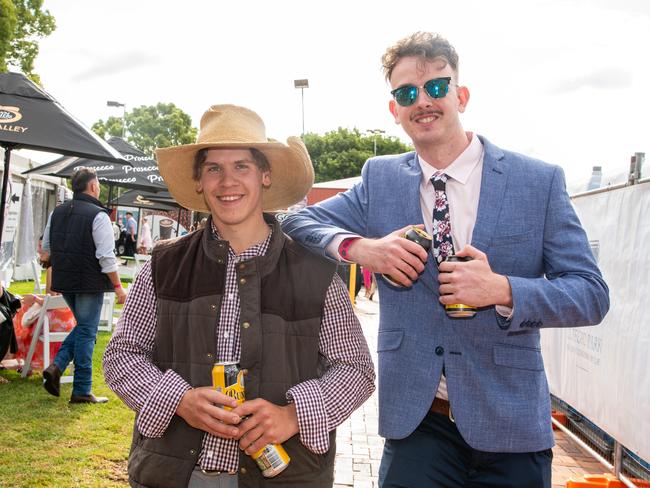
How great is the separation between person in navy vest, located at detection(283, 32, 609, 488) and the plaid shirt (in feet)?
0.61

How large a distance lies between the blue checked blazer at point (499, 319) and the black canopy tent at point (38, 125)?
447 centimetres

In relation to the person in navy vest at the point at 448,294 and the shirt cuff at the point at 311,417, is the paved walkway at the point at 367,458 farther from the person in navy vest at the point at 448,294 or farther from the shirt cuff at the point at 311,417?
the shirt cuff at the point at 311,417

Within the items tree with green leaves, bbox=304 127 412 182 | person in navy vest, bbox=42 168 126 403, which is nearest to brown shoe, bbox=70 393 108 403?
person in navy vest, bbox=42 168 126 403

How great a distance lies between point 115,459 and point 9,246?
10.7 metres

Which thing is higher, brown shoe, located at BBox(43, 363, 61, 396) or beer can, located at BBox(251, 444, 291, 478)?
beer can, located at BBox(251, 444, 291, 478)

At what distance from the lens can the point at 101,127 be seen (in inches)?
2544

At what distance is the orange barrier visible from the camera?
4.97 meters

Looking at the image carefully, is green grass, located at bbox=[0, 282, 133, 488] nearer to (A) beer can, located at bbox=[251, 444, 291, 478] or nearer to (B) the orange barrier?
(A) beer can, located at bbox=[251, 444, 291, 478]

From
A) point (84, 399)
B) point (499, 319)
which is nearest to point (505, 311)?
point (499, 319)

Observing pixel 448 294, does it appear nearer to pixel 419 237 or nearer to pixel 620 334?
pixel 419 237

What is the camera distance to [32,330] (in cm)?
781

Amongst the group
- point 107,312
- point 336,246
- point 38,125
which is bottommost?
point 107,312

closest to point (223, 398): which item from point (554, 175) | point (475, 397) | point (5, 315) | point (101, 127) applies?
point (475, 397)

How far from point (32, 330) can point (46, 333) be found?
57 cm
